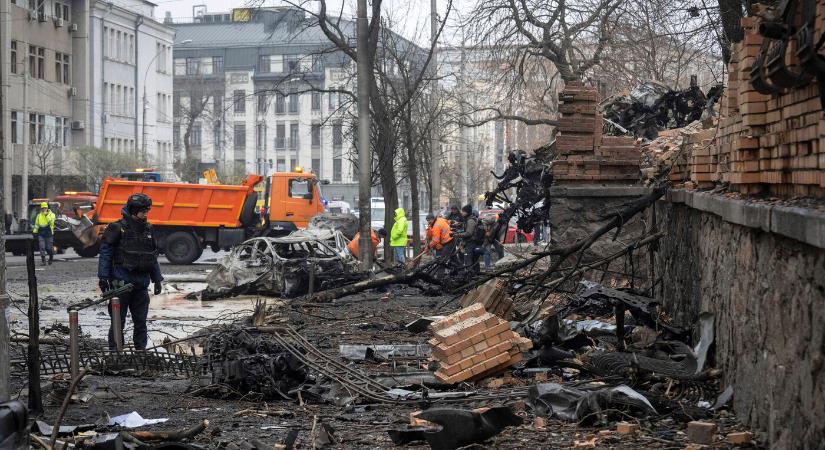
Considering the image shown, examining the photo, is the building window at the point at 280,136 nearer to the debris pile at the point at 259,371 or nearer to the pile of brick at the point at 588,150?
the pile of brick at the point at 588,150

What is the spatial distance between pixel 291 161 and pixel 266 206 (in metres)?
58.6

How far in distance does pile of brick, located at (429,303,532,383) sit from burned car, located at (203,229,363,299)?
10.2 m

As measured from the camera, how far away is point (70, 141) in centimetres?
6075

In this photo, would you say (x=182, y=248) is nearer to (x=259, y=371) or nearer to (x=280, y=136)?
(x=259, y=371)

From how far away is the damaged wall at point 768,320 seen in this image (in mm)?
5238

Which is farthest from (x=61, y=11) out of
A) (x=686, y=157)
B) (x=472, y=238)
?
(x=686, y=157)

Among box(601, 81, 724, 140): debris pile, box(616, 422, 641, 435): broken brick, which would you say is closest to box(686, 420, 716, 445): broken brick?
box(616, 422, 641, 435): broken brick

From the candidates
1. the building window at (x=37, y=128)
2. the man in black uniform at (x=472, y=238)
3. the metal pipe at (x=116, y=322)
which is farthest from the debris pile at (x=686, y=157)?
the building window at (x=37, y=128)

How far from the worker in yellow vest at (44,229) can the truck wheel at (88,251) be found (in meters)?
3.03

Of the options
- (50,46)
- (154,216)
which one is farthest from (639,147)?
(50,46)

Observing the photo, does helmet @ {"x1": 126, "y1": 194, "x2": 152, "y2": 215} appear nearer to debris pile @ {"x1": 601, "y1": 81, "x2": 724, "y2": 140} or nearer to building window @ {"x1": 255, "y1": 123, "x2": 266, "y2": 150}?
debris pile @ {"x1": 601, "y1": 81, "x2": 724, "y2": 140}

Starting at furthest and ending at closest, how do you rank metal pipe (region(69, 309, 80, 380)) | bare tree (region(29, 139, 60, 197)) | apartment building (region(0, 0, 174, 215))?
apartment building (region(0, 0, 174, 215)) < bare tree (region(29, 139, 60, 197)) < metal pipe (region(69, 309, 80, 380))

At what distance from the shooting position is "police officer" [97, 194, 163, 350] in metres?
12.3

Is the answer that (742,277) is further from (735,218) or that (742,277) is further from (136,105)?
(136,105)
